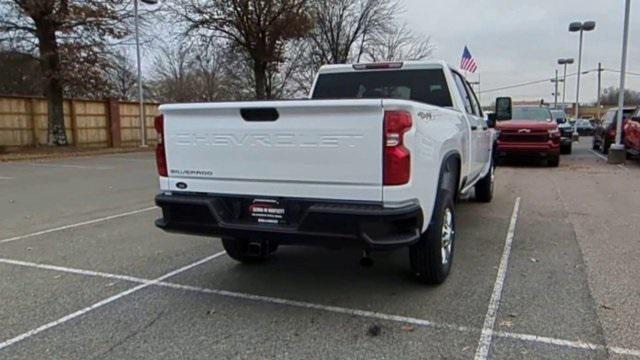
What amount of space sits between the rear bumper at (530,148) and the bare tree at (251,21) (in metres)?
13.6

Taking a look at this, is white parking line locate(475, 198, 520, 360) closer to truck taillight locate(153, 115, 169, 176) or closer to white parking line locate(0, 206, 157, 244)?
truck taillight locate(153, 115, 169, 176)

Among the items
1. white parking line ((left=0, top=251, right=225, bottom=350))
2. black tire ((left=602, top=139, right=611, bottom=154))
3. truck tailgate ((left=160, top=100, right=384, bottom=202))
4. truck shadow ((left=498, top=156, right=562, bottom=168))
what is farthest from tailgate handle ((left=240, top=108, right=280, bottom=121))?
black tire ((left=602, top=139, right=611, bottom=154))

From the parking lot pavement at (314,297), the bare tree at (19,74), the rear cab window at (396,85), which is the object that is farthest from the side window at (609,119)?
the bare tree at (19,74)

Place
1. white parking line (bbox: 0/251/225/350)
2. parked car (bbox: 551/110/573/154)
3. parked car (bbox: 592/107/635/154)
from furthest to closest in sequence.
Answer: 1. parked car (bbox: 551/110/573/154)
2. parked car (bbox: 592/107/635/154)
3. white parking line (bbox: 0/251/225/350)

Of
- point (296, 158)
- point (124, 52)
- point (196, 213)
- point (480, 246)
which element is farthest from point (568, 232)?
point (124, 52)

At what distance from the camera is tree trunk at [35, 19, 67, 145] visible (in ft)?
69.0

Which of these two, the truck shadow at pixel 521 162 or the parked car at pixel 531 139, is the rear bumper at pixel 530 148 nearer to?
the parked car at pixel 531 139

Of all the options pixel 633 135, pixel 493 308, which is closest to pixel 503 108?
pixel 493 308

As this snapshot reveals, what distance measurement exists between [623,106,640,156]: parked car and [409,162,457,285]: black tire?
12567 millimetres

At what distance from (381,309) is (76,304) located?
249 cm

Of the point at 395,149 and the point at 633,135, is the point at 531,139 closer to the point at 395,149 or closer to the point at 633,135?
the point at 633,135

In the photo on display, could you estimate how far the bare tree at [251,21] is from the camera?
23.7 meters

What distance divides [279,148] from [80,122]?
79.0 ft

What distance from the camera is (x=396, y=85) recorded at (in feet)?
19.3
